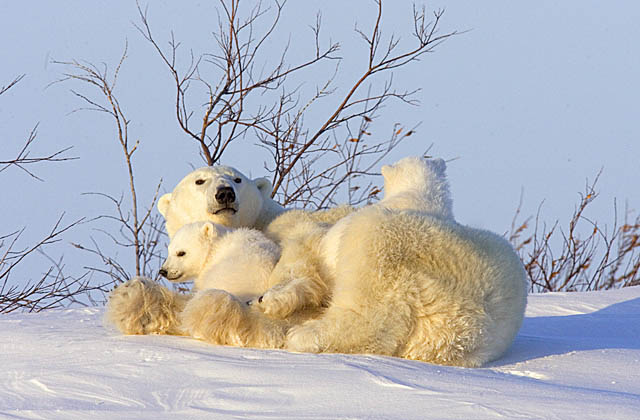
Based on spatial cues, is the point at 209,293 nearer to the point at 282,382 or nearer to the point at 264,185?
the point at 282,382

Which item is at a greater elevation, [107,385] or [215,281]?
[215,281]

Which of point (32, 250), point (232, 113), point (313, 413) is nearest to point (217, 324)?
point (313, 413)

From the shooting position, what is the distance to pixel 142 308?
3951 millimetres

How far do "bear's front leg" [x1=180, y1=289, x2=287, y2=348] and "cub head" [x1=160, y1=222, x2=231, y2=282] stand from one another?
706mm

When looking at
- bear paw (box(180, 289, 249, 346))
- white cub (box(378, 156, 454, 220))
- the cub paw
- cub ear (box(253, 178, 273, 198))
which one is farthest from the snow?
cub ear (box(253, 178, 273, 198))

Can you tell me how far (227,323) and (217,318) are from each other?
0.05 metres

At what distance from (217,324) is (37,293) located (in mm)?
3780

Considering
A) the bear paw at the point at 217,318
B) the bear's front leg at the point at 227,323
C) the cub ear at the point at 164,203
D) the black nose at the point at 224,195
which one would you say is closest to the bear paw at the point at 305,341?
the bear's front leg at the point at 227,323

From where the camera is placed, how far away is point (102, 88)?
7930 mm

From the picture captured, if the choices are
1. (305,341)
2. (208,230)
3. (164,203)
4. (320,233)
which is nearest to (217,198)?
(208,230)

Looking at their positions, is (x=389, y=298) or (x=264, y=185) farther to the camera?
(x=264, y=185)

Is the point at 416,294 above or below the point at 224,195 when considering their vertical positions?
below

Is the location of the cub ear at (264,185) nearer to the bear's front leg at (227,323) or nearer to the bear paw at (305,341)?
the bear's front leg at (227,323)

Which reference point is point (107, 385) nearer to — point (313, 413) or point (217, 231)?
point (313, 413)
